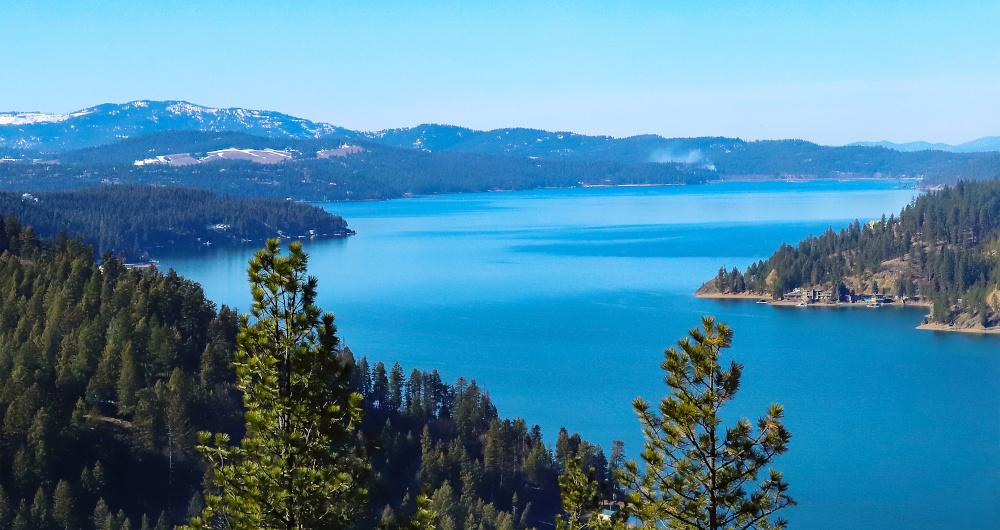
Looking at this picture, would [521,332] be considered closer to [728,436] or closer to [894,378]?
[894,378]

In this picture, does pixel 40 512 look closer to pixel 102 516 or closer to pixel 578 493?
pixel 102 516

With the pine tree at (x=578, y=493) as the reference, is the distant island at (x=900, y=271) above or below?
below

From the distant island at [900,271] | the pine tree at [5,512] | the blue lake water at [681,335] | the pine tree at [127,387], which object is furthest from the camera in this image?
the distant island at [900,271]

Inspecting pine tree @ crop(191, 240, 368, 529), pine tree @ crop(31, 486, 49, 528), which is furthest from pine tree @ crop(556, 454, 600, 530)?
pine tree @ crop(31, 486, 49, 528)

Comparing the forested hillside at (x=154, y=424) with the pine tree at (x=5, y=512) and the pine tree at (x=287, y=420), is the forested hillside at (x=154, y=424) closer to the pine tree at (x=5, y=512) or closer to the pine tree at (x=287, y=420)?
the pine tree at (x=5, y=512)

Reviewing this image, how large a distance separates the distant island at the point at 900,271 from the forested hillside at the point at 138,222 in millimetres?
80277

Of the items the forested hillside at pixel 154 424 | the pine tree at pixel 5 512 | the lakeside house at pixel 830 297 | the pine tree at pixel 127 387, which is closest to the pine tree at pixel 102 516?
the forested hillside at pixel 154 424

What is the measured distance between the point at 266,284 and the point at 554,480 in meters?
35.7

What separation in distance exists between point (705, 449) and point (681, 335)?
74.5 meters

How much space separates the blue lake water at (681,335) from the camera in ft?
168

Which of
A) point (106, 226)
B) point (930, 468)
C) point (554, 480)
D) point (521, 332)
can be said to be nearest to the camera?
point (554, 480)

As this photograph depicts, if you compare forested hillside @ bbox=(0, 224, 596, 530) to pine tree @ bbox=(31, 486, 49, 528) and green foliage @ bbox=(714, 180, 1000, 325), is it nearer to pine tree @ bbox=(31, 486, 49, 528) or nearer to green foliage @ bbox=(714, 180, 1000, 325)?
pine tree @ bbox=(31, 486, 49, 528)

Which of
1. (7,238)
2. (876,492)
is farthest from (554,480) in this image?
(7,238)

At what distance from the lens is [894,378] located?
243 ft
